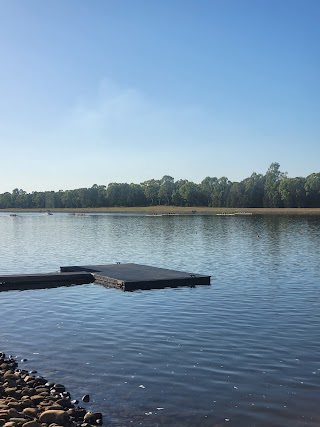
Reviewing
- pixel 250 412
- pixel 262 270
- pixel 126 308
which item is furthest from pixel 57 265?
pixel 250 412

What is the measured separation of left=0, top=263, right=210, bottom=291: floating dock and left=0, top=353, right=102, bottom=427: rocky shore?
1560cm

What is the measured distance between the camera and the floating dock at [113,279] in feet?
99.6

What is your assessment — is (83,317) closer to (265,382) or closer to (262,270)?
(265,382)

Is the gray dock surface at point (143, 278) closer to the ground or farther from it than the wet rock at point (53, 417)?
farther from it

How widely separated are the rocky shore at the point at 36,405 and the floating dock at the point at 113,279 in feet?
51.2

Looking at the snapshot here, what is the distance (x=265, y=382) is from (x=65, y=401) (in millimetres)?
5339

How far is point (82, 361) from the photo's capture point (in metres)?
16.3

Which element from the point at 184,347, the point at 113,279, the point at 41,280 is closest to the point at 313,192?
the point at 113,279

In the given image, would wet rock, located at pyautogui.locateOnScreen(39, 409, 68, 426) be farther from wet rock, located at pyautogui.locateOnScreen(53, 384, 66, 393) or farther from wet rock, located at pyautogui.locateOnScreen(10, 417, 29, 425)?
wet rock, located at pyautogui.locateOnScreen(53, 384, 66, 393)

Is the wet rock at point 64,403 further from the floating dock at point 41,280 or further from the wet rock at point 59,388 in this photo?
the floating dock at point 41,280

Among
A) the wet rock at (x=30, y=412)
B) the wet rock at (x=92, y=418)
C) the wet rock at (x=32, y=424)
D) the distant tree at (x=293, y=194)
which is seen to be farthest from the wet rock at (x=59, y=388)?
the distant tree at (x=293, y=194)

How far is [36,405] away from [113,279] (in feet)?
61.5

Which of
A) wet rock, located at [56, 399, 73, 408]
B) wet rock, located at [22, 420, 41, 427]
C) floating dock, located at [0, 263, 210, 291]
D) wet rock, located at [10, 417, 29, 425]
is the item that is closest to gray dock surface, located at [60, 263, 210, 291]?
floating dock, located at [0, 263, 210, 291]

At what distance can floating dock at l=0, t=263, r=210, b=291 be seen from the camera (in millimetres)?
30359
